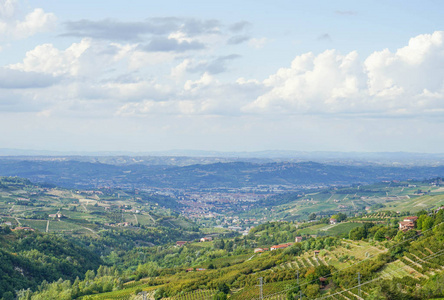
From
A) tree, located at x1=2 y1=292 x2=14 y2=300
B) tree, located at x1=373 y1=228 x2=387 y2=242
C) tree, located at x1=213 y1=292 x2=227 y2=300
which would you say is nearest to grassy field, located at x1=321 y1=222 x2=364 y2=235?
tree, located at x1=373 y1=228 x2=387 y2=242

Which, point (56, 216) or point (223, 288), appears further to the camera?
point (56, 216)

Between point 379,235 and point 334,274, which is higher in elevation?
point 379,235

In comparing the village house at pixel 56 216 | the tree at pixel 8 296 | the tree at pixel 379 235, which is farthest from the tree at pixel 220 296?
the village house at pixel 56 216

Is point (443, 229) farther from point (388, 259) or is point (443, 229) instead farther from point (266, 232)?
point (266, 232)

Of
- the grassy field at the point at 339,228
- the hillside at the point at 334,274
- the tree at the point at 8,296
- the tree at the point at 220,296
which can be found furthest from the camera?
the grassy field at the point at 339,228

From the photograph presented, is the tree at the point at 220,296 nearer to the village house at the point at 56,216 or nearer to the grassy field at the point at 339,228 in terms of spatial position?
the grassy field at the point at 339,228

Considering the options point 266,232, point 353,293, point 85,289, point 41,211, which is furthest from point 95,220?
point 353,293

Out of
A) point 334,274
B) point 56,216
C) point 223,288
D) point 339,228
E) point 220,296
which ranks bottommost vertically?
point 56,216

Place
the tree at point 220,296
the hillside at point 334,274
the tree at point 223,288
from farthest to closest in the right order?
the tree at point 223,288
the tree at point 220,296
the hillside at point 334,274

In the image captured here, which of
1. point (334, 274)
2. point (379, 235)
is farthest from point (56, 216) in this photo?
point (334, 274)

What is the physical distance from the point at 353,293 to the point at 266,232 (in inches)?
3665

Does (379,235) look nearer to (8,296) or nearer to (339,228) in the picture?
(339,228)

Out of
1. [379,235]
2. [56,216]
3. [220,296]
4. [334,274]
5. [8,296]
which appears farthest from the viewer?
[56,216]

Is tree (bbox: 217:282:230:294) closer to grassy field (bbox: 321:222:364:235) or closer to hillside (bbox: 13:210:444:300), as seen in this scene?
hillside (bbox: 13:210:444:300)
